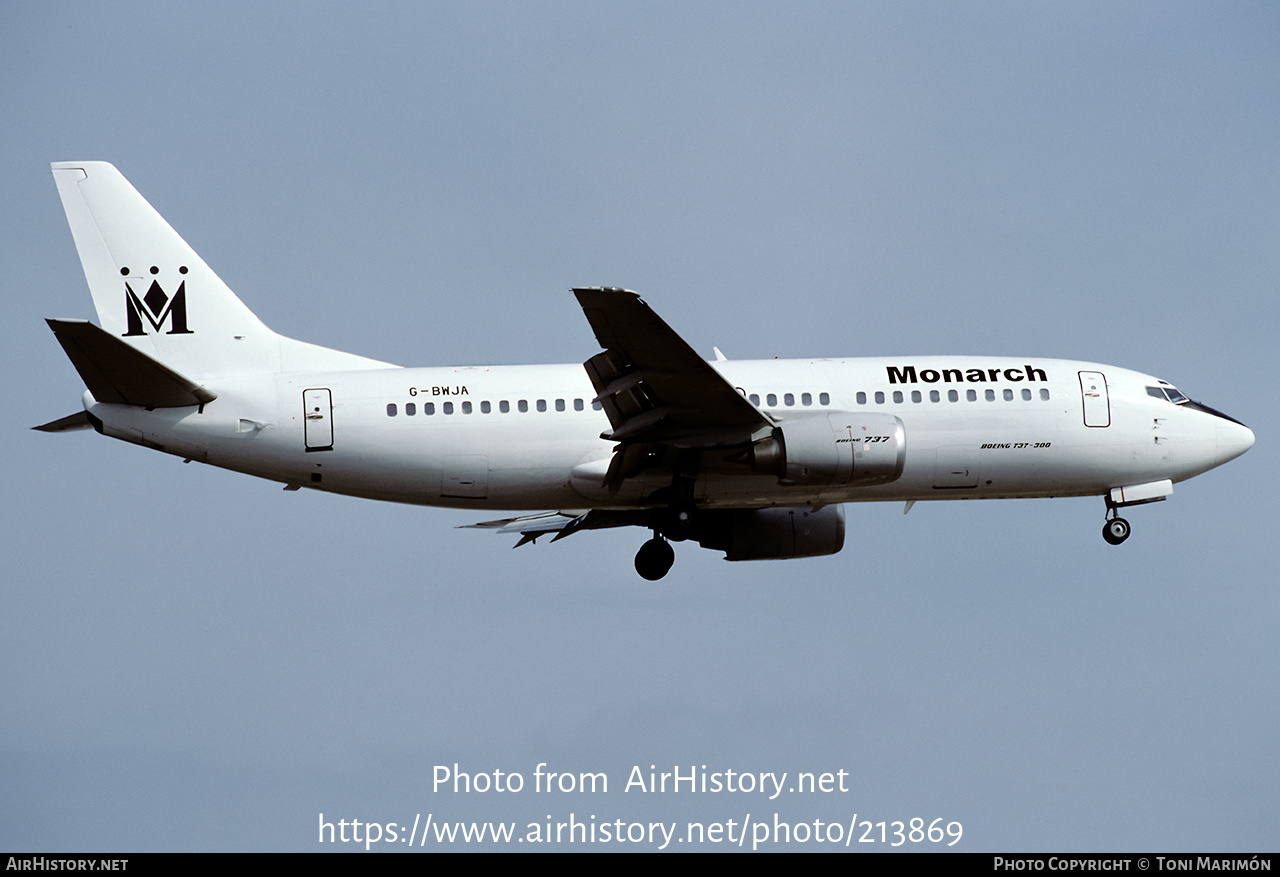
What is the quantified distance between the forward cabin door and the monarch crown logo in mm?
21459

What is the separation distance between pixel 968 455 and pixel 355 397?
14.3 m

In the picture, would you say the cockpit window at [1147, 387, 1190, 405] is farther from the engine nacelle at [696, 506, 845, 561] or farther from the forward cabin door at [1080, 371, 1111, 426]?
the engine nacelle at [696, 506, 845, 561]

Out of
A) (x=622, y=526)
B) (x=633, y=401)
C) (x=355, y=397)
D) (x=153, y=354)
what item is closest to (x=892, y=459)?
(x=633, y=401)

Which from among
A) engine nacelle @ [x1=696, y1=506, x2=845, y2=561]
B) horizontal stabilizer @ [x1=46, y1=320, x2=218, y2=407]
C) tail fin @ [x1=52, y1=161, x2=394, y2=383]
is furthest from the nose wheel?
horizontal stabilizer @ [x1=46, y1=320, x2=218, y2=407]

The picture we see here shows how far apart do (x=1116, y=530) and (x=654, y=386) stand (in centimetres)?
1301

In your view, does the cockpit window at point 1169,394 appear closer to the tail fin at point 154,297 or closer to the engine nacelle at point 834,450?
the engine nacelle at point 834,450

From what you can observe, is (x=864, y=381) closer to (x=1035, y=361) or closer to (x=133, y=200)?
(x=1035, y=361)

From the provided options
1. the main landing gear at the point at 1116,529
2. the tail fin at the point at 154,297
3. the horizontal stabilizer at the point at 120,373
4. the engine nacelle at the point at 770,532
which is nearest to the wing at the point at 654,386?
the engine nacelle at the point at 770,532

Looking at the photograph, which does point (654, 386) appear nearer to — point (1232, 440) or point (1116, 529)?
point (1116, 529)

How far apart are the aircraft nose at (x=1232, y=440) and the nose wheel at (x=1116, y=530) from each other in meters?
3.09

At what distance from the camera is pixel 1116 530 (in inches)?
1442

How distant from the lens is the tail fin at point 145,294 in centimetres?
3422

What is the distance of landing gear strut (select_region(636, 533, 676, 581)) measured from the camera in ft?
118
